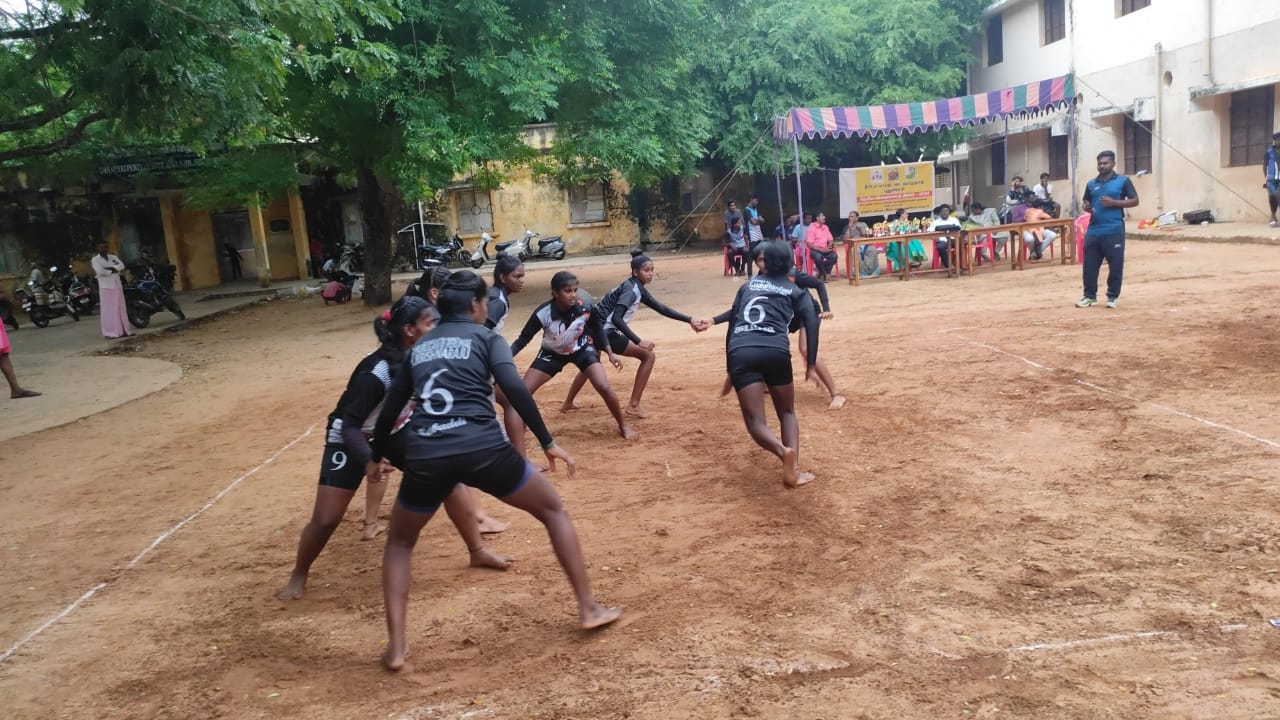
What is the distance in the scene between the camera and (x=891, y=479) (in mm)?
5707

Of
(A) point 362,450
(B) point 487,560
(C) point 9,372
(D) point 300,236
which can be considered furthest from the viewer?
(D) point 300,236

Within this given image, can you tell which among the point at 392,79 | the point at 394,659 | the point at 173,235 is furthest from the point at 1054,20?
the point at 394,659

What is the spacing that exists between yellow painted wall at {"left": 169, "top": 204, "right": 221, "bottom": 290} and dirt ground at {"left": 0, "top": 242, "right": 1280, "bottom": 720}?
19685 mm

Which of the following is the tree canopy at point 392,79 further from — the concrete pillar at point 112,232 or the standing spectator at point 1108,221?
the standing spectator at point 1108,221

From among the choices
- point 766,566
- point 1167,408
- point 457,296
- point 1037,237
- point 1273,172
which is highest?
point 1273,172

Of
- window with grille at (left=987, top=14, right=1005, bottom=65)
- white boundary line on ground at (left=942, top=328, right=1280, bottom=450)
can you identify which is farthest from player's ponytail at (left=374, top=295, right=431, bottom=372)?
window with grille at (left=987, top=14, right=1005, bottom=65)

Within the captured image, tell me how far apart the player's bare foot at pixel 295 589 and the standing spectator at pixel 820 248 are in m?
13.9

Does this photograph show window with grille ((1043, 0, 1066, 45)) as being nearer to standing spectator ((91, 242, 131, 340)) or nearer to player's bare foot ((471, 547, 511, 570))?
standing spectator ((91, 242, 131, 340))

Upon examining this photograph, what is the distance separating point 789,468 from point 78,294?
66.4 feet

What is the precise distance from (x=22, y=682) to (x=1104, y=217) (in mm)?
10688

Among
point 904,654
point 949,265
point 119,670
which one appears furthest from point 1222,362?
point 949,265

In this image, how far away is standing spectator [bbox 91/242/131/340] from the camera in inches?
633

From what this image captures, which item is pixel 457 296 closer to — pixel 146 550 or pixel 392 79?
pixel 146 550

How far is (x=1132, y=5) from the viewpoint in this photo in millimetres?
21469
